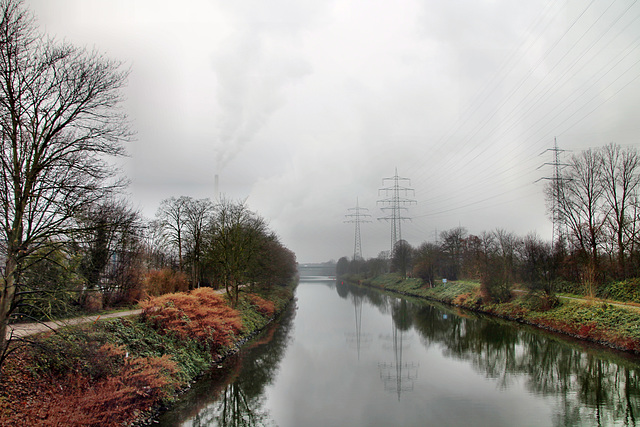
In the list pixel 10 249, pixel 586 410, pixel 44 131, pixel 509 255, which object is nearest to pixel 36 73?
pixel 44 131

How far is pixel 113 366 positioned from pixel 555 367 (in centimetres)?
1627

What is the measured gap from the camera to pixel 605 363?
1623cm

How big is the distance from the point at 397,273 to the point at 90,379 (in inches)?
2562

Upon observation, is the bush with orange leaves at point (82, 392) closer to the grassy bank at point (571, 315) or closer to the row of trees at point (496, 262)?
the grassy bank at point (571, 315)

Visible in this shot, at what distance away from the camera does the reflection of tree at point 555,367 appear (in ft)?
37.3

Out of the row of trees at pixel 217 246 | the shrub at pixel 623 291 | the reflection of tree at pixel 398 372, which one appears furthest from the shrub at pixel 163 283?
the shrub at pixel 623 291

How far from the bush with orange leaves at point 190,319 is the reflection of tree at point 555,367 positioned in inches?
440

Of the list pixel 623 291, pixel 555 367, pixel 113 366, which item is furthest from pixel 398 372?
pixel 623 291

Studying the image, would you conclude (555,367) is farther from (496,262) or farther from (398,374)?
(496,262)

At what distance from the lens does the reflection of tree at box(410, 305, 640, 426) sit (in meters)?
11.4

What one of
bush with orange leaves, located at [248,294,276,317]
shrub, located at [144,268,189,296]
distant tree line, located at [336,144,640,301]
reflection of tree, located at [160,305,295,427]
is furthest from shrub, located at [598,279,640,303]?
shrub, located at [144,268,189,296]

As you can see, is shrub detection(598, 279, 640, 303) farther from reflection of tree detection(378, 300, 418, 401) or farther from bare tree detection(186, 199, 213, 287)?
bare tree detection(186, 199, 213, 287)

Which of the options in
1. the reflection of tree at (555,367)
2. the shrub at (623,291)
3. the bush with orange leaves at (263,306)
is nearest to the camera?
the reflection of tree at (555,367)

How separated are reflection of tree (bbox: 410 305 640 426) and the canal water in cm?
4
